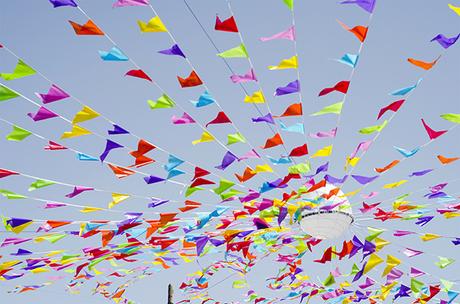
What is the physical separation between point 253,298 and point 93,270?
4.52 m

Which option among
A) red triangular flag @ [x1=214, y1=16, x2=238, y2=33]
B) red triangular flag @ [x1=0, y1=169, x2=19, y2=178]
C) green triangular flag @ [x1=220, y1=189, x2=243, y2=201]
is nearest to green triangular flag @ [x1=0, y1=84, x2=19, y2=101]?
red triangular flag @ [x1=0, y1=169, x2=19, y2=178]

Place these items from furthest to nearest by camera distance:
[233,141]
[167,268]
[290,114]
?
[167,268] < [233,141] < [290,114]

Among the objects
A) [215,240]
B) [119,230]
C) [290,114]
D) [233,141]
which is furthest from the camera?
[215,240]

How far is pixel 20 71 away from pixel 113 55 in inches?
37.6

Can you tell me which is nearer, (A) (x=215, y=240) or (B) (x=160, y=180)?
(B) (x=160, y=180)

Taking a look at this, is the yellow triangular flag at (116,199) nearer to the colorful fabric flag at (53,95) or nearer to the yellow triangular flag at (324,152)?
the colorful fabric flag at (53,95)

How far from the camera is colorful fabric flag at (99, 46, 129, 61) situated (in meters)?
4.55

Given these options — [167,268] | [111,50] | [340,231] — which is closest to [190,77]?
[111,50]

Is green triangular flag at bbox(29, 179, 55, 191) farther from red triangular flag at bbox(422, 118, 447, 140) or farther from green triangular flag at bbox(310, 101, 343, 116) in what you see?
red triangular flag at bbox(422, 118, 447, 140)

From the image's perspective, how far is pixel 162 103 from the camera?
17.4 ft

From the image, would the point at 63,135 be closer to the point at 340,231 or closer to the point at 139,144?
the point at 139,144

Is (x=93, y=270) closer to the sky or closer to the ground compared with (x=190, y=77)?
closer to the ground

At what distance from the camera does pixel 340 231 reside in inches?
335

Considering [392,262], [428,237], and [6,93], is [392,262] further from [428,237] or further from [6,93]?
[6,93]
